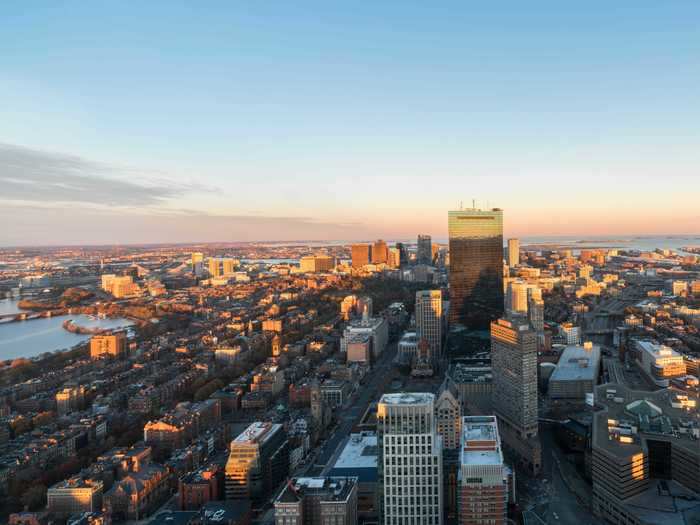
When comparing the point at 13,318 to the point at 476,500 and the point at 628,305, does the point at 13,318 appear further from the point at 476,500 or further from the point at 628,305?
the point at 628,305

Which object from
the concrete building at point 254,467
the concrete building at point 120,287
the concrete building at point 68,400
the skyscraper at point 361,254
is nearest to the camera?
the concrete building at point 254,467

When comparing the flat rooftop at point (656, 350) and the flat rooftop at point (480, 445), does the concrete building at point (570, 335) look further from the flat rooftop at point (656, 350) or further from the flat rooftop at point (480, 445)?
the flat rooftop at point (480, 445)

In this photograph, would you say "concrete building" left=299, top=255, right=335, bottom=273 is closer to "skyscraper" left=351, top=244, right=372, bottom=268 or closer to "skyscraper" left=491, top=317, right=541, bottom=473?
"skyscraper" left=351, top=244, right=372, bottom=268

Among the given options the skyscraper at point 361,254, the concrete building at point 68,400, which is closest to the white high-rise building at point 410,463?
the concrete building at point 68,400

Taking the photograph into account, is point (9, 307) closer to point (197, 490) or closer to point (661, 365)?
point (197, 490)

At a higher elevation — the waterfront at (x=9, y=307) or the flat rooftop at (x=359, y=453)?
the waterfront at (x=9, y=307)

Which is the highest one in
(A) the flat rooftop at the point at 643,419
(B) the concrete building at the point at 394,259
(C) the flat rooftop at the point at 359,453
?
(B) the concrete building at the point at 394,259

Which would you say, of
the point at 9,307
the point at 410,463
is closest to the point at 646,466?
the point at 410,463

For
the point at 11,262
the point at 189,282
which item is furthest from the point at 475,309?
the point at 11,262
